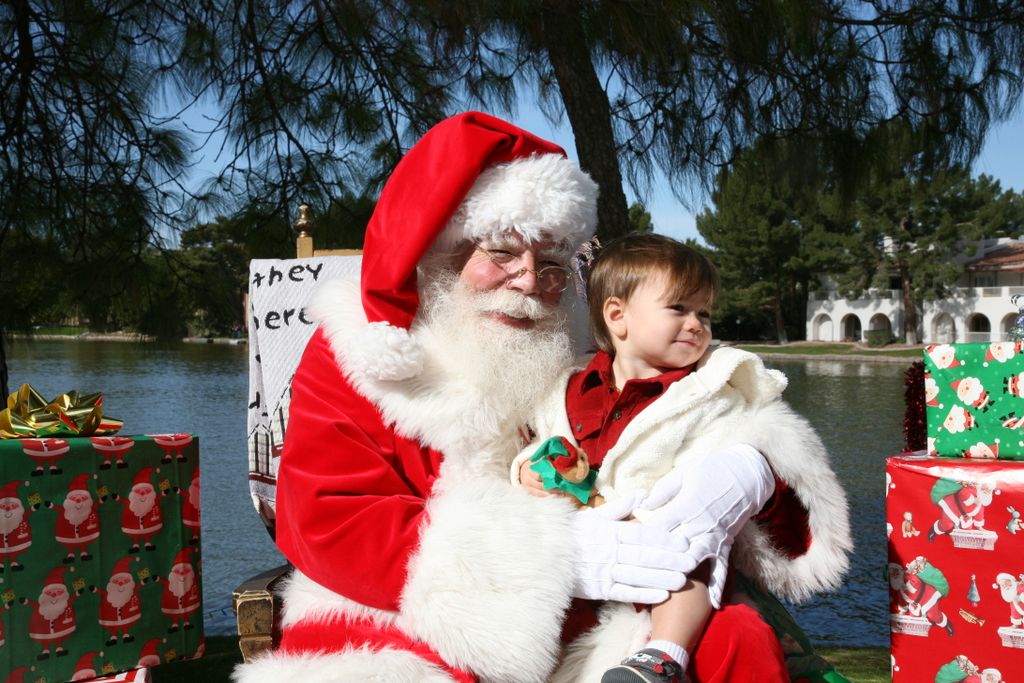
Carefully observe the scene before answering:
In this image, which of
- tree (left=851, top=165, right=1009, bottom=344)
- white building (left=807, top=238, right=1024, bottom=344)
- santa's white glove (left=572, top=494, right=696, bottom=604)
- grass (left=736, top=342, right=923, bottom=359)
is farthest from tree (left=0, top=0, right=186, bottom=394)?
white building (left=807, top=238, right=1024, bottom=344)

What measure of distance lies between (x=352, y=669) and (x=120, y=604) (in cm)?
126

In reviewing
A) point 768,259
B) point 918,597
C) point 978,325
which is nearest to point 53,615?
point 918,597

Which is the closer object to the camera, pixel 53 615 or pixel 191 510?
pixel 53 615

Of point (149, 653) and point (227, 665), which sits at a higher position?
point (149, 653)

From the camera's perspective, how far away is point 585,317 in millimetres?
2145

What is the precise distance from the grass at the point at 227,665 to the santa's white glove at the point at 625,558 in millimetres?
1895

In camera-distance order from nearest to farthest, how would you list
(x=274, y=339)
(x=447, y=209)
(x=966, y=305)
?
(x=447, y=209)
(x=274, y=339)
(x=966, y=305)

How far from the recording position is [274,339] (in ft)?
8.86

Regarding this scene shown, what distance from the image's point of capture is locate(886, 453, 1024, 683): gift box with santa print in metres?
2.11

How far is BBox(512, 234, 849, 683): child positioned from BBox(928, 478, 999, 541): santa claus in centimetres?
61

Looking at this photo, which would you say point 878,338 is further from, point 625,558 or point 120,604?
point 625,558

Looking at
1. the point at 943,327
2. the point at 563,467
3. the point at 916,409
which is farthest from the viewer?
the point at 943,327

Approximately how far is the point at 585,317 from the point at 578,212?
12.0 inches

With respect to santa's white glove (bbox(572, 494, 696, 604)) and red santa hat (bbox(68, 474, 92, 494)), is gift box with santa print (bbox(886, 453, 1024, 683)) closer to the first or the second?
santa's white glove (bbox(572, 494, 696, 604))
